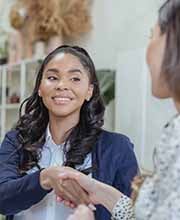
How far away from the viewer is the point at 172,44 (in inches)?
28.2

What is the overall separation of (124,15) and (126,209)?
2047mm

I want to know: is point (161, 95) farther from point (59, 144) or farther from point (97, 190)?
point (59, 144)

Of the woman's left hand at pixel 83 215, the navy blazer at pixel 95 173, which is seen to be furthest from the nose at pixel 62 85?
the woman's left hand at pixel 83 215

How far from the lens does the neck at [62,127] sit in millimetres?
1314

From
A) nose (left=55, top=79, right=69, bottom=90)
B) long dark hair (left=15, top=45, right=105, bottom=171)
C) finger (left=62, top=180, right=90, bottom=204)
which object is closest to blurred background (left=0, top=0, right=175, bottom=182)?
long dark hair (left=15, top=45, right=105, bottom=171)

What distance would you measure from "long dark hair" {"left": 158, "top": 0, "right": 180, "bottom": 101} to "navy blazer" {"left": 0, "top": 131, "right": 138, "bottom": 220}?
1.71 feet

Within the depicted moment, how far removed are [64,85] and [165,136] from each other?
0.61 metres

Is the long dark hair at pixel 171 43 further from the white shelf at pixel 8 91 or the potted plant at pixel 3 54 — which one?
the potted plant at pixel 3 54

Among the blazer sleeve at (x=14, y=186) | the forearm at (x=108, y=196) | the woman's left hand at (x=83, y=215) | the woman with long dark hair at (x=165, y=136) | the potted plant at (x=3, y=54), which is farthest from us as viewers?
the potted plant at (x=3, y=54)

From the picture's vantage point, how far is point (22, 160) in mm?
1299

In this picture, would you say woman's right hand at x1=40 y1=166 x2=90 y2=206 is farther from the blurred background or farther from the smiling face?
the blurred background

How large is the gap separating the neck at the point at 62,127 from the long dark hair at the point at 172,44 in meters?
0.62

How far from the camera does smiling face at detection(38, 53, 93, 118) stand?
1283 mm

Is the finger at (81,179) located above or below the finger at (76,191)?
above
